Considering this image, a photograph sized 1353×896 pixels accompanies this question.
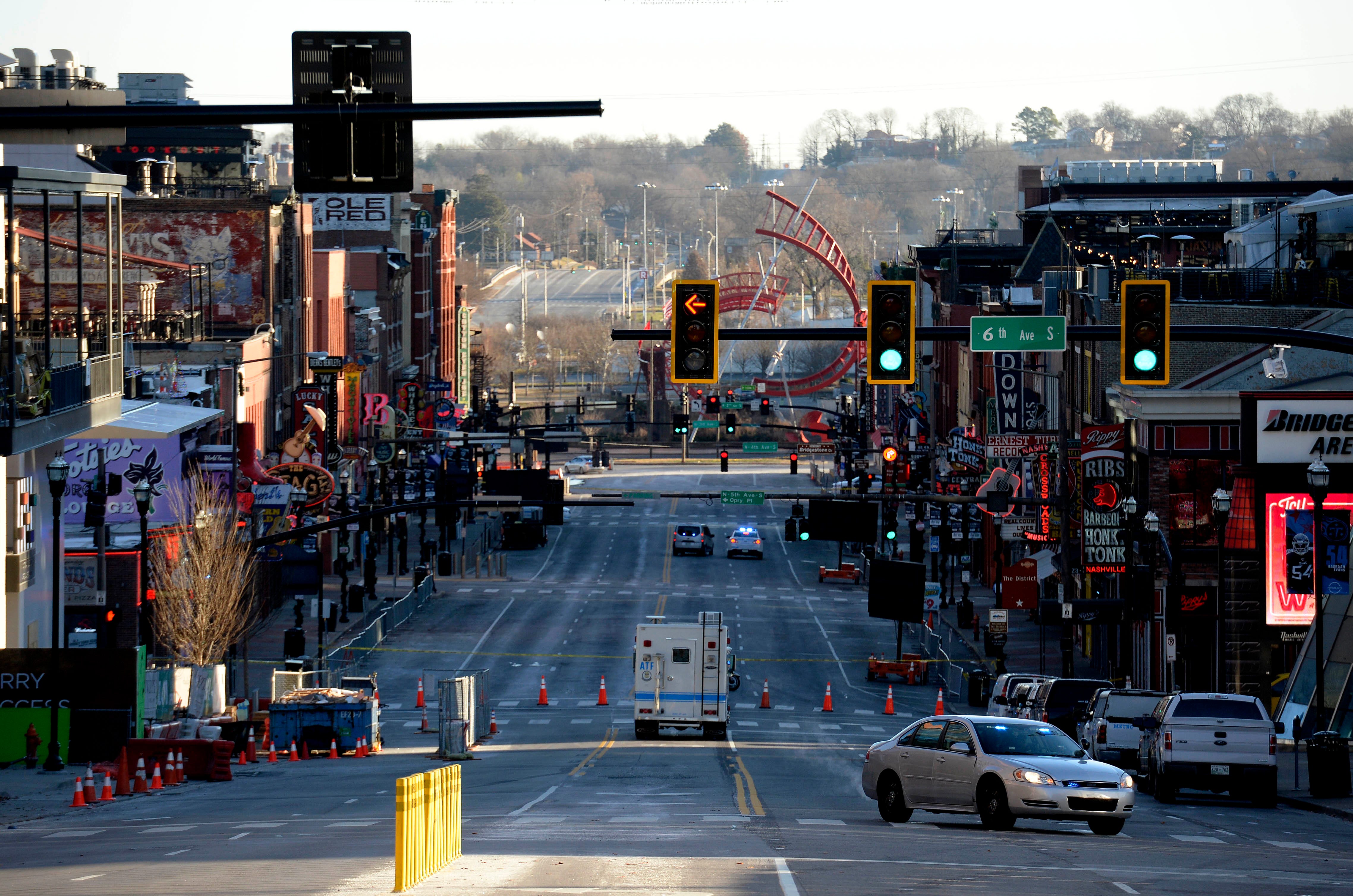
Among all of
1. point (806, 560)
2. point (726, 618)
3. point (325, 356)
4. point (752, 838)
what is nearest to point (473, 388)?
point (806, 560)

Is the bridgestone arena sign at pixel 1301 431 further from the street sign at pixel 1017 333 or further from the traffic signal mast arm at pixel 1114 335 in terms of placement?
the street sign at pixel 1017 333

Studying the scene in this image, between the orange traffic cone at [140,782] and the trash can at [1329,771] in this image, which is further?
the orange traffic cone at [140,782]

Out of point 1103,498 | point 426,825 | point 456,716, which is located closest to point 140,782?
point 456,716

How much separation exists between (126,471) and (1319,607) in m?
34.1

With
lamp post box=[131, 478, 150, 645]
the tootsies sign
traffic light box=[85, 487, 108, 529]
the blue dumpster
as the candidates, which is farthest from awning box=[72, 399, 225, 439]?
the tootsies sign

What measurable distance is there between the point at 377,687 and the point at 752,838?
1337 inches

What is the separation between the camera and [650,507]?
120 meters

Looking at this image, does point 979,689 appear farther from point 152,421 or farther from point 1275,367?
point 152,421

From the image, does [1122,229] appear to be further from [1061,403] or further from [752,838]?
[752,838]

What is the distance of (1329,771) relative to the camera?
28.3 meters

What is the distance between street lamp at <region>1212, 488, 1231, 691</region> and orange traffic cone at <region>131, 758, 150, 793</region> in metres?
22.2

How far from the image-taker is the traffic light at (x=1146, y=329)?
68.4ft

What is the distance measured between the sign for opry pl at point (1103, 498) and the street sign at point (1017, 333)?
86.6 ft

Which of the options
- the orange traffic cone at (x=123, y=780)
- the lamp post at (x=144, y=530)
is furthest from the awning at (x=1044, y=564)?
the orange traffic cone at (x=123, y=780)
